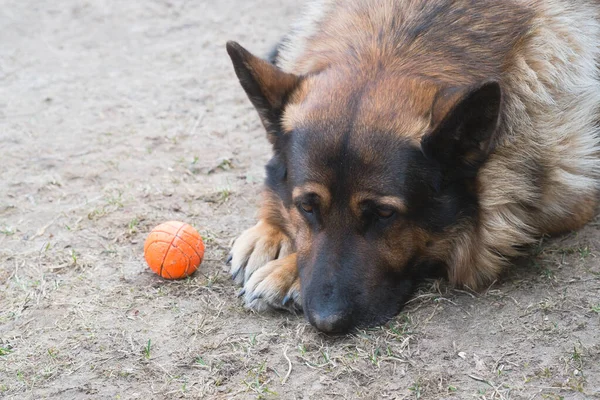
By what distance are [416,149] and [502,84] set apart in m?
0.68

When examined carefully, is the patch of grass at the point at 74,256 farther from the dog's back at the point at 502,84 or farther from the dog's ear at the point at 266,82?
the dog's back at the point at 502,84

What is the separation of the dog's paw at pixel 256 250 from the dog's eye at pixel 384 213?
2.85 ft

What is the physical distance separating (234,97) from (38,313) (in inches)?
139

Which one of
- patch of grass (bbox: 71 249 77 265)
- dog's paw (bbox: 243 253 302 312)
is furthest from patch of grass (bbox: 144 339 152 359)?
patch of grass (bbox: 71 249 77 265)

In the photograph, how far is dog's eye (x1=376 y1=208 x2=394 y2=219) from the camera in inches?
146

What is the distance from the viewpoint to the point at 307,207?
3873 mm

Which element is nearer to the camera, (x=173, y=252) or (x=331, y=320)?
(x=331, y=320)

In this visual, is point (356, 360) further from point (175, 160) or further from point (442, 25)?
point (175, 160)

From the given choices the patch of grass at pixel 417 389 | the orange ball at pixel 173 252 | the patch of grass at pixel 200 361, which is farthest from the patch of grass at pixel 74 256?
the patch of grass at pixel 417 389

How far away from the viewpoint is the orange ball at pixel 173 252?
14.1ft

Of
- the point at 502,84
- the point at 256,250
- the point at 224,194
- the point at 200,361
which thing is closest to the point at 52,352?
the point at 200,361

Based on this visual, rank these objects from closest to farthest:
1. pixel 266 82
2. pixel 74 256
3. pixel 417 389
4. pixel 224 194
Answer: pixel 417 389
pixel 266 82
pixel 74 256
pixel 224 194

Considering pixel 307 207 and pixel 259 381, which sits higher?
pixel 307 207

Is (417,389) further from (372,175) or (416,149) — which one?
Result: (416,149)
